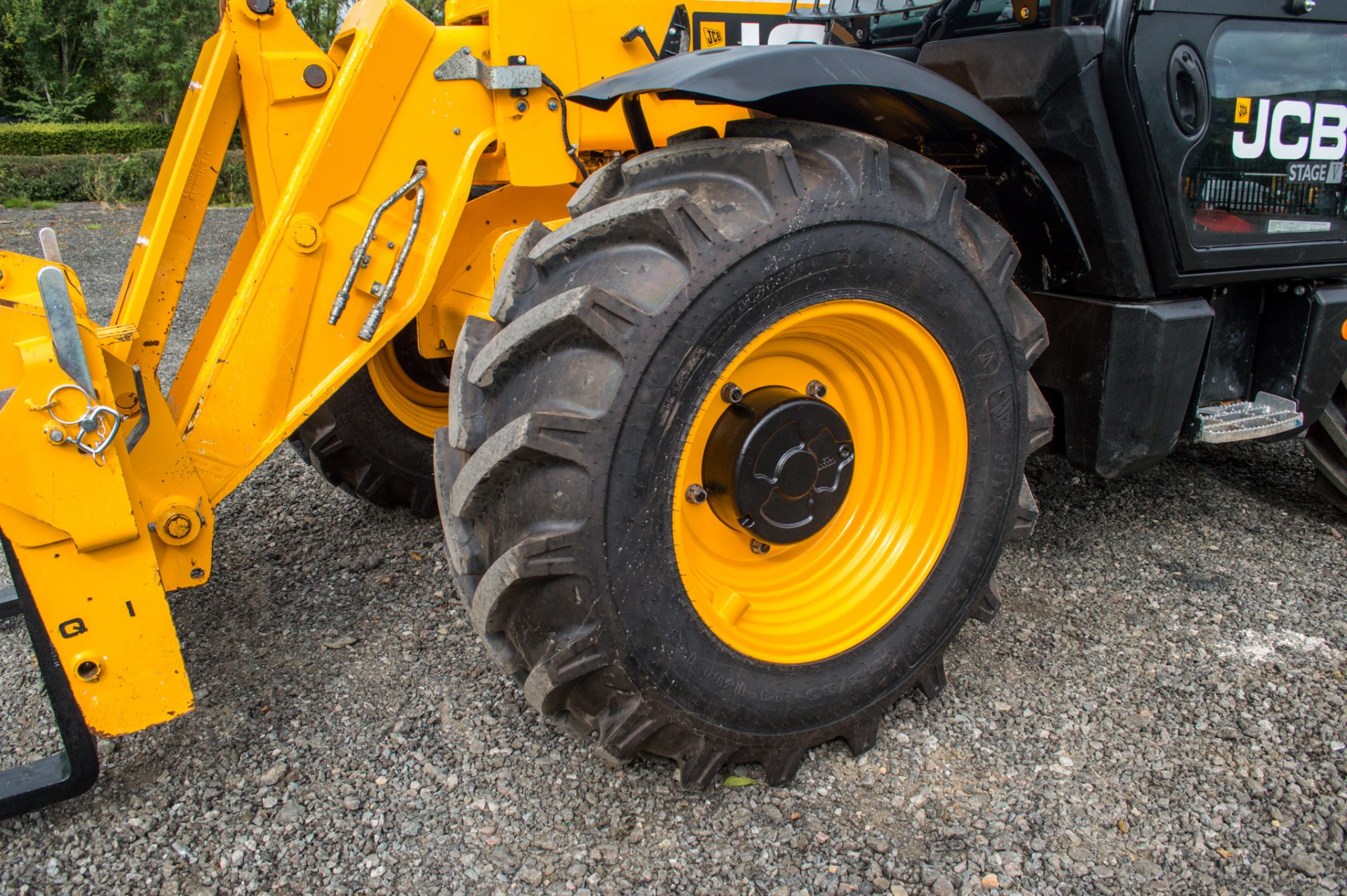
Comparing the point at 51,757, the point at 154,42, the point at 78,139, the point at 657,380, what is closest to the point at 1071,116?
the point at 657,380

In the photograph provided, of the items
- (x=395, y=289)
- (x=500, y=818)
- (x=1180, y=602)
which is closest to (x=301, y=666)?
(x=500, y=818)

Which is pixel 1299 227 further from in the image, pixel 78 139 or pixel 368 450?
pixel 78 139

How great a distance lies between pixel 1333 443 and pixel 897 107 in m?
2.28

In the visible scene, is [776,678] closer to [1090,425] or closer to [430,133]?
[1090,425]

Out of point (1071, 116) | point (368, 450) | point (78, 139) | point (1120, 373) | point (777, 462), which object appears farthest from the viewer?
point (78, 139)

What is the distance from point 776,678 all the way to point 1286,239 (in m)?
1.94

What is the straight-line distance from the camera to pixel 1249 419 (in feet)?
9.09

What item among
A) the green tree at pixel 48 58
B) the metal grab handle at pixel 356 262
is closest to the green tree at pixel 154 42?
the green tree at pixel 48 58

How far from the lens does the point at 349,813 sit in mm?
2094

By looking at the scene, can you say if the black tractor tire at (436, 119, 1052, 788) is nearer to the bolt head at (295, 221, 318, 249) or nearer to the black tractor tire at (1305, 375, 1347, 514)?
the bolt head at (295, 221, 318, 249)

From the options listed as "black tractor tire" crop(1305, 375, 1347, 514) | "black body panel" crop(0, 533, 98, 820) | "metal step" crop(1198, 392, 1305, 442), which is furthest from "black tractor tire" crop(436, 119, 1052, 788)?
"black tractor tire" crop(1305, 375, 1347, 514)

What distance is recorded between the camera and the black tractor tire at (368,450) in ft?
10.8

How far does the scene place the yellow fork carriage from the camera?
1.87 m

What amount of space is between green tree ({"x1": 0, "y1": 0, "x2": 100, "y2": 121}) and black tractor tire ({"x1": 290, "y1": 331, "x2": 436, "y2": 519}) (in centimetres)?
2548
